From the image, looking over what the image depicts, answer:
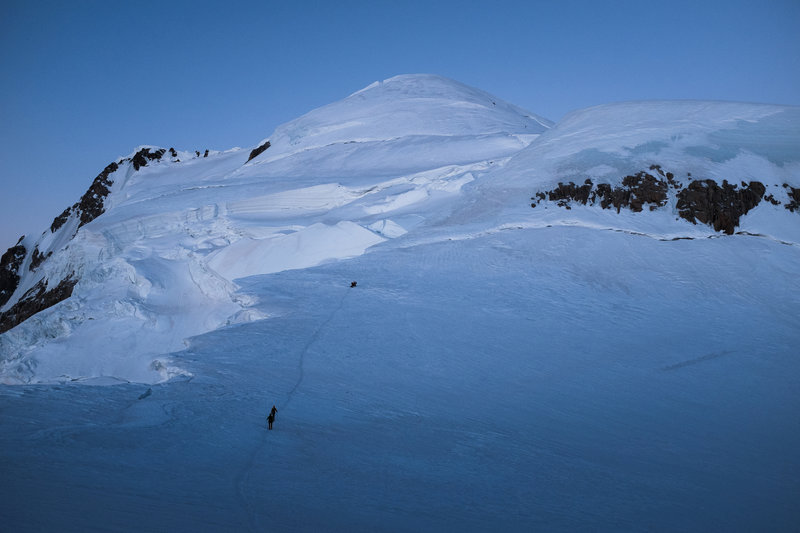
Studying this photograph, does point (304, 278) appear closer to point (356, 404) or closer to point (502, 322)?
point (502, 322)

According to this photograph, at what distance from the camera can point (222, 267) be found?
15133 mm

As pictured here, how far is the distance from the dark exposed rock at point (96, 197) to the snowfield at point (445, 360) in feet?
59.9

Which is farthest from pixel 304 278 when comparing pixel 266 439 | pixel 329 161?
pixel 329 161

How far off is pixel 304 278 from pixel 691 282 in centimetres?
775

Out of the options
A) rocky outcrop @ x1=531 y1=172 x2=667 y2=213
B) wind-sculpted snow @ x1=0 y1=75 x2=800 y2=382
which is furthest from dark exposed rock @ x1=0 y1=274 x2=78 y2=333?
rocky outcrop @ x1=531 y1=172 x2=667 y2=213

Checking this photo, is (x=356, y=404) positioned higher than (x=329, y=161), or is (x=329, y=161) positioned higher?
(x=329, y=161)

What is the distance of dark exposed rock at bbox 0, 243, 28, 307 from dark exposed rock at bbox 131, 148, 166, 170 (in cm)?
899

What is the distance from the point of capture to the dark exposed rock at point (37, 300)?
20.9 meters

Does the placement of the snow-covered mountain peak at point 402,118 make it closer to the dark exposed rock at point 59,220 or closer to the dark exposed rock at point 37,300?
the dark exposed rock at point 37,300

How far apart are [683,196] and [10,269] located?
38.0 m

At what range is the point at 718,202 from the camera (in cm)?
1299

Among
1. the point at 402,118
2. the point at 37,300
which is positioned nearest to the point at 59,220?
the point at 37,300

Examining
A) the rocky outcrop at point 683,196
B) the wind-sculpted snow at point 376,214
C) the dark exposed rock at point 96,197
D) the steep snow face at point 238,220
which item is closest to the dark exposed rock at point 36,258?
the steep snow face at point 238,220

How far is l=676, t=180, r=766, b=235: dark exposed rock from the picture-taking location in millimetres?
12797
